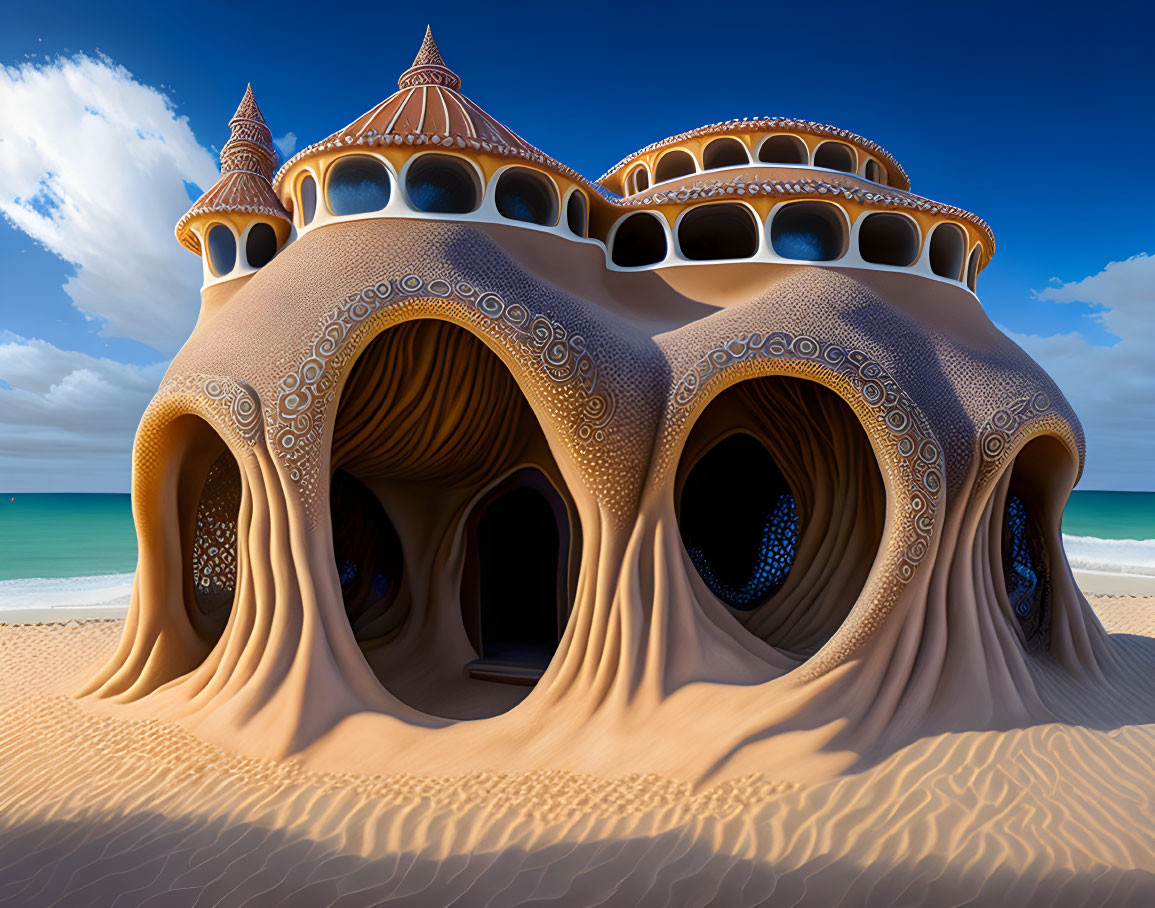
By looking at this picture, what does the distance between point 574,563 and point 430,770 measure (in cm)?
288

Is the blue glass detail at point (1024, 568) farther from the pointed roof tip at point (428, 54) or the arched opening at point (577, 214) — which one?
the pointed roof tip at point (428, 54)

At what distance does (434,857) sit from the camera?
468cm

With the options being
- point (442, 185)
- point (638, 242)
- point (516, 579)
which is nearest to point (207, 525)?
point (516, 579)

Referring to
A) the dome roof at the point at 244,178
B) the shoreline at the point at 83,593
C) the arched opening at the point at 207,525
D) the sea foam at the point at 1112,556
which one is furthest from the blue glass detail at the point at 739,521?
the sea foam at the point at 1112,556

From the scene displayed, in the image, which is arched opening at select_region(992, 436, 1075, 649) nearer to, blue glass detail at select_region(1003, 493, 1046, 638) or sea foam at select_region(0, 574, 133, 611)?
blue glass detail at select_region(1003, 493, 1046, 638)

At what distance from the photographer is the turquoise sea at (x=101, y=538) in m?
30.2

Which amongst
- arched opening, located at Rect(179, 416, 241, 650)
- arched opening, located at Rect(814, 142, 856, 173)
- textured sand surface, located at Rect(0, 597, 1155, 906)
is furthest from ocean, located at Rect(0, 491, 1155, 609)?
arched opening, located at Rect(814, 142, 856, 173)

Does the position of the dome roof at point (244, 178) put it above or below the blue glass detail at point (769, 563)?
above

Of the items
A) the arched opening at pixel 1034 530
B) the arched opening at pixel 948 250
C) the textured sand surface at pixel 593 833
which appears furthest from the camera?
the arched opening at pixel 948 250

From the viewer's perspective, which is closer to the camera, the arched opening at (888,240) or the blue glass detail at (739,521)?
the arched opening at (888,240)

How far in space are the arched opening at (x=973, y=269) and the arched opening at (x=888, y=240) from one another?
0.96m

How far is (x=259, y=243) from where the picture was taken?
8844 millimetres

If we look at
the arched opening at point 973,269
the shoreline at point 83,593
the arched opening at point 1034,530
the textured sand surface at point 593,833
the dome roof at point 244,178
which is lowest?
the textured sand surface at point 593,833

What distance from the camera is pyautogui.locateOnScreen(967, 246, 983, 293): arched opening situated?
8.55 m
